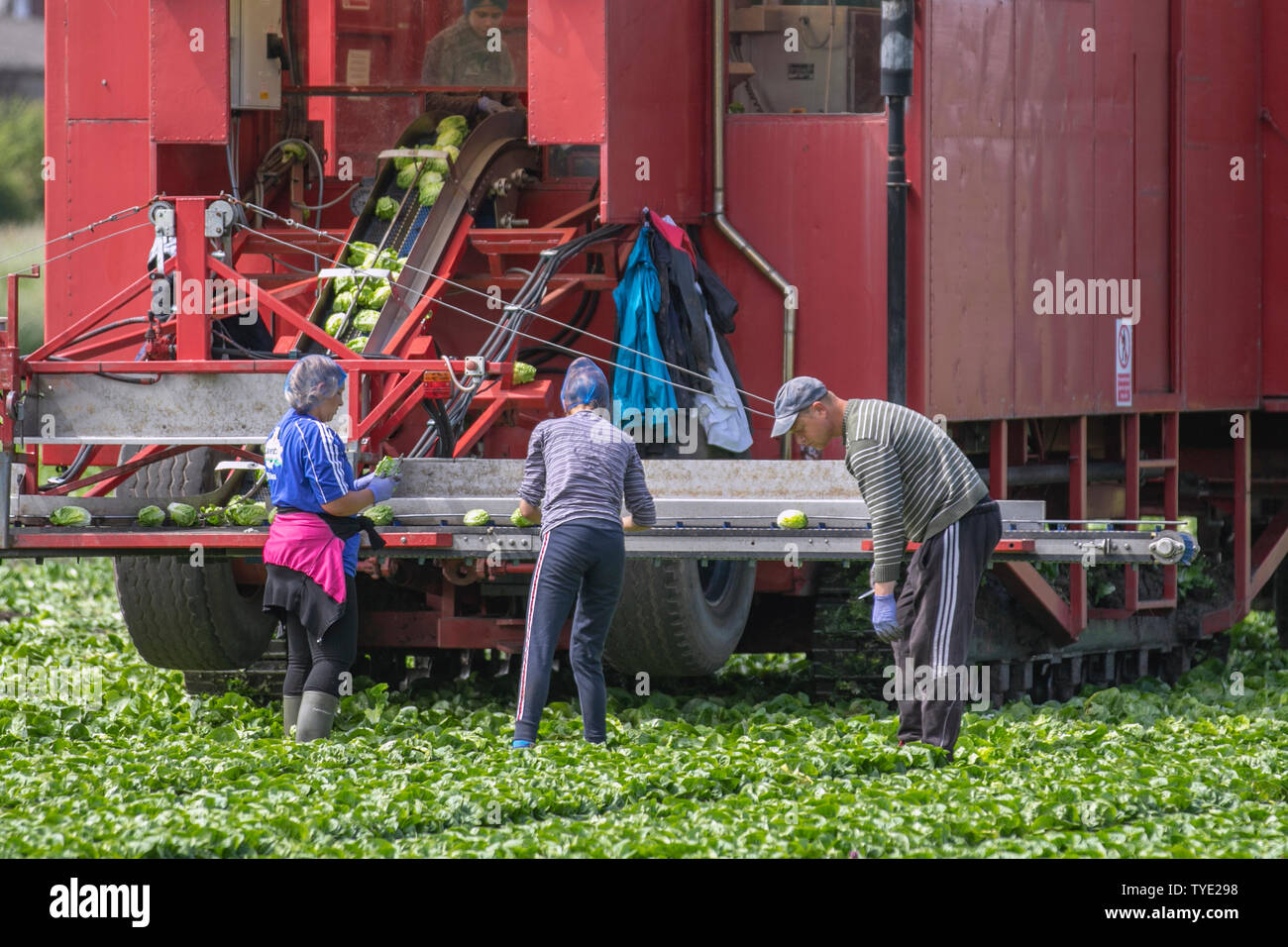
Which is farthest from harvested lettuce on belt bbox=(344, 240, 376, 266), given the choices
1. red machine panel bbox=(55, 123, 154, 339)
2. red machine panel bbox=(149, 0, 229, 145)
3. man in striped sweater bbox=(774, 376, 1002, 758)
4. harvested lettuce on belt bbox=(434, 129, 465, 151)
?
man in striped sweater bbox=(774, 376, 1002, 758)

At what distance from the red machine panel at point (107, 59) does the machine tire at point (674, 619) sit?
147 inches

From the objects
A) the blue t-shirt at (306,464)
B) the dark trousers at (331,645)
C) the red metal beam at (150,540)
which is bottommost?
the dark trousers at (331,645)

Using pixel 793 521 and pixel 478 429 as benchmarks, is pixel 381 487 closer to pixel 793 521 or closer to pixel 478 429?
pixel 478 429

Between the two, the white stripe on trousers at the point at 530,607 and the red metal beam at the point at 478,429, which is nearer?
the white stripe on trousers at the point at 530,607

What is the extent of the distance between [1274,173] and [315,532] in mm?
7421

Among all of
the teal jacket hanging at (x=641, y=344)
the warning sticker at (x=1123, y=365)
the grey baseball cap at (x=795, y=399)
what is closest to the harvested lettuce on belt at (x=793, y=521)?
the grey baseball cap at (x=795, y=399)

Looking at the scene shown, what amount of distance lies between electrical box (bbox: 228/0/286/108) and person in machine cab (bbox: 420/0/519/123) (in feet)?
3.38

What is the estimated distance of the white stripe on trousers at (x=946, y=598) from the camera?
8.73 meters

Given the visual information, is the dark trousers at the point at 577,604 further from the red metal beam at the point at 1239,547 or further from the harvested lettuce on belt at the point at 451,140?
the red metal beam at the point at 1239,547

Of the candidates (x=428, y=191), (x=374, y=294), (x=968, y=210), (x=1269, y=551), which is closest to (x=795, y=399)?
(x=968, y=210)

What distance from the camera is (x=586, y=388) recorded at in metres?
9.19

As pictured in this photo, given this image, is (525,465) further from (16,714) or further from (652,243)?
(16,714)

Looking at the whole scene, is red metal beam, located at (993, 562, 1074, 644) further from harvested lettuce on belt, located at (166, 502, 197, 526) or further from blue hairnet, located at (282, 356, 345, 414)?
harvested lettuce on belt, located at (166, 502, 197, 526)

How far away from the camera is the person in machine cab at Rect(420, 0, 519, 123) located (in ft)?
40.9
